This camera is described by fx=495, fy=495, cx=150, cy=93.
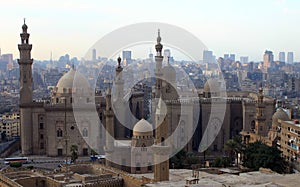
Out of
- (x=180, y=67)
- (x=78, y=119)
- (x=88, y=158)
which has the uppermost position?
(x=180, y=67)

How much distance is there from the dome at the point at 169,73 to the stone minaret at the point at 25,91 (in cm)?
861

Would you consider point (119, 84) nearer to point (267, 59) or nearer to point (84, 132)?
point (84, 132)

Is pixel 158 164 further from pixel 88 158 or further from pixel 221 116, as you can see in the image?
pixel 221 116

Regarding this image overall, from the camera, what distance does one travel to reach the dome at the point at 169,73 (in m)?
30.8

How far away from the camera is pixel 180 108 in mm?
29953

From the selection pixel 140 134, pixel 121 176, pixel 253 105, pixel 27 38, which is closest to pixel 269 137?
pixel 253 105

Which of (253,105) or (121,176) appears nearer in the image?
(121,176)

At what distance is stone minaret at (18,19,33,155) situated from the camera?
30.8 metres

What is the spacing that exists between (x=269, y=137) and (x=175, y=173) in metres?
8.33

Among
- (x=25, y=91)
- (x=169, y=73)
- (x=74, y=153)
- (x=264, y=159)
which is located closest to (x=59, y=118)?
(x=25, y=91)

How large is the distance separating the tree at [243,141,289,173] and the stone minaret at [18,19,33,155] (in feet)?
45.0

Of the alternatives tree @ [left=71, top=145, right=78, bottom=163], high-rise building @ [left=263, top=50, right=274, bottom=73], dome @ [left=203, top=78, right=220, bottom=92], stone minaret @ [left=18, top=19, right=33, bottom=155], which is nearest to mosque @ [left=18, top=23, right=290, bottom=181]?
stone minaret @ [left=18, top=19, right=33, bottom=155]

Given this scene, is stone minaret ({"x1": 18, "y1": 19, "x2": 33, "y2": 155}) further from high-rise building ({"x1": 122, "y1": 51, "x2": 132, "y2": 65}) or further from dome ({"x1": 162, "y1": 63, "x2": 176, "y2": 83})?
dome ({"x1": 162, "y1": 63, "x2": 176, "y2": 83})

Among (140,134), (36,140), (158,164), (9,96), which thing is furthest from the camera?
(9,96)
